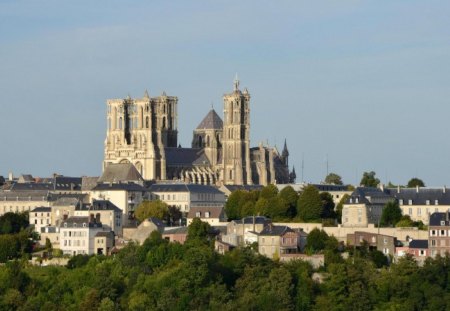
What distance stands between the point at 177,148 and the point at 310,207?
81.1ft

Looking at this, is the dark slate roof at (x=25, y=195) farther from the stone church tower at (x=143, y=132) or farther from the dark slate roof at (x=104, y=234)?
the dark slate roof at (x=104, y=234)

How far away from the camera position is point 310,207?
93.1 metres

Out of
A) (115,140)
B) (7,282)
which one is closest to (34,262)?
(7,282)

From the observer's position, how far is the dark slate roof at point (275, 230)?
85963 mm

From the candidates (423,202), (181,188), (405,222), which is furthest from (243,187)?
(405,222)

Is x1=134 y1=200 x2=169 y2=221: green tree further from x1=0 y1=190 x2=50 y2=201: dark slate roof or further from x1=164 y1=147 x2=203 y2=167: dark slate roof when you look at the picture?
x1=164 y1=147 x2=203 y2=167: dark slate roof

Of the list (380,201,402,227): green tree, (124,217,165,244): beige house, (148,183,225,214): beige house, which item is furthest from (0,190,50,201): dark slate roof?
(380,201,402,227): green tree

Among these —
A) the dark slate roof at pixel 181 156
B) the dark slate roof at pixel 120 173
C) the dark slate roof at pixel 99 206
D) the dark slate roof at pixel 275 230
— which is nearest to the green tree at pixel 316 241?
the dark slate roof at pixel 275 230

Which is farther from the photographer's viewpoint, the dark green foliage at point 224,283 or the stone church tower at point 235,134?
the stone church tower at point 235,134

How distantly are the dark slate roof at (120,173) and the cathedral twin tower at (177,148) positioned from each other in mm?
3417

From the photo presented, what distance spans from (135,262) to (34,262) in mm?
7589

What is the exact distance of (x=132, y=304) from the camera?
259ft

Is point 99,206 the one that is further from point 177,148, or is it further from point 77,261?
point 177,148

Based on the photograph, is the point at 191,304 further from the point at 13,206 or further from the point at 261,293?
the point at 13,206
